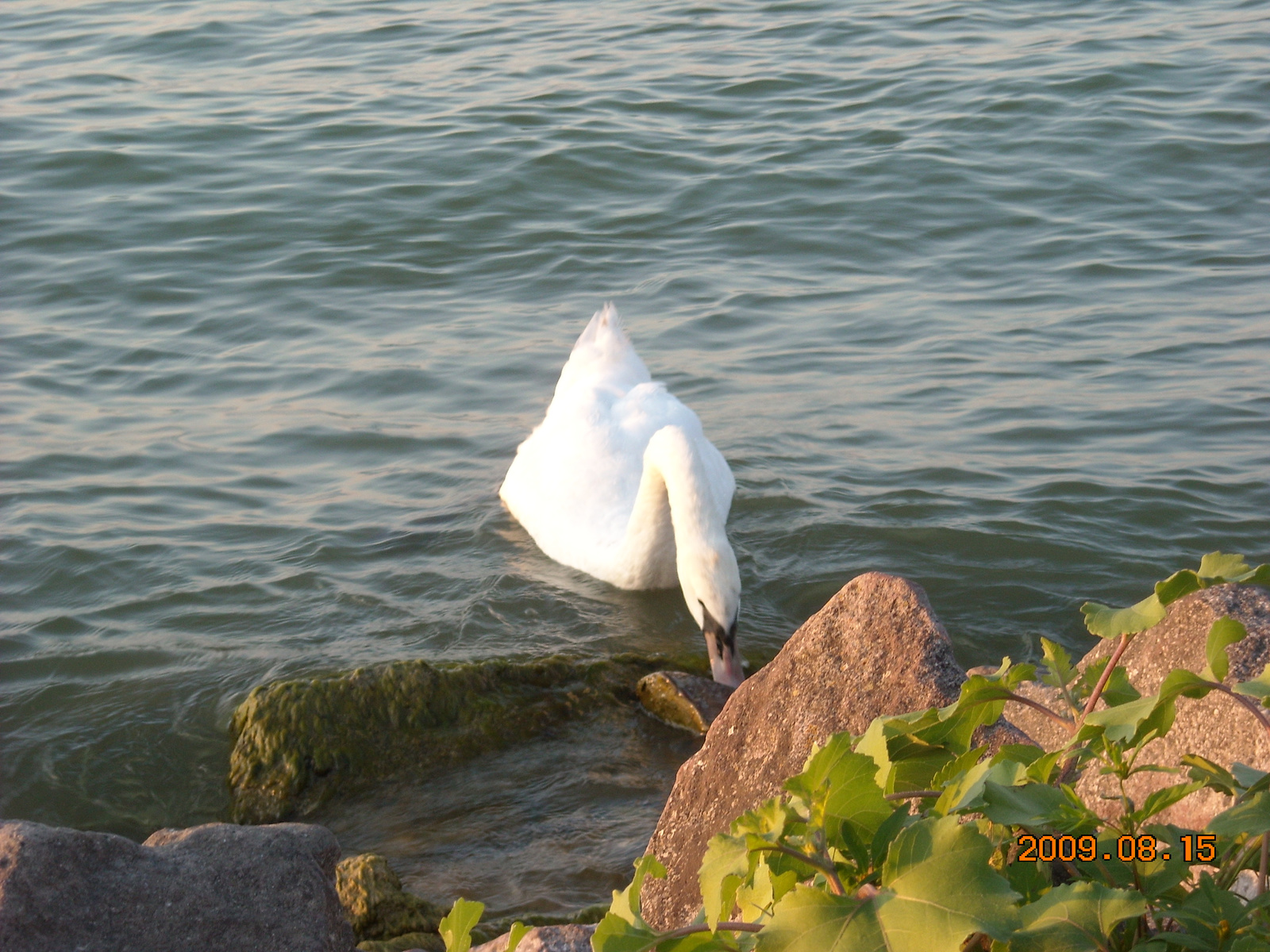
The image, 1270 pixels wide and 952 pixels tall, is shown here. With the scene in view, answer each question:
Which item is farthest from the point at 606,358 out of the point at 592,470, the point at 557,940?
the point at 557,940

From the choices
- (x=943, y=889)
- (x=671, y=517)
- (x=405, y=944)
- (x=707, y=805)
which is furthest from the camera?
(x=671, y=517)

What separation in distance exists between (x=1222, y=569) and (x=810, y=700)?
128cm

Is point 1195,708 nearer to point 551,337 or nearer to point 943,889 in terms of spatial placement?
point 943,889

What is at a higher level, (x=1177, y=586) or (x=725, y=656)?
(x=1177, y=586)

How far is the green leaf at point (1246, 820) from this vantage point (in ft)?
4.06

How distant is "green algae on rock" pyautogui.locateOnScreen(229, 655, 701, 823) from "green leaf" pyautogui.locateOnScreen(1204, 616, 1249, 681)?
356cm

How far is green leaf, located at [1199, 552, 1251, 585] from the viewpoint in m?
1.52

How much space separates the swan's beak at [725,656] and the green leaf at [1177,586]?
3.66m

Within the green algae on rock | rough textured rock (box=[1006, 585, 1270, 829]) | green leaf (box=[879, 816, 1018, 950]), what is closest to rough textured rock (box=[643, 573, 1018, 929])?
rough textured rock (box=[1006, 585, 1270, 829])

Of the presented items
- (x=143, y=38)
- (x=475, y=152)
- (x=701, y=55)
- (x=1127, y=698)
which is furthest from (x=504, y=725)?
(x=143, y=38)

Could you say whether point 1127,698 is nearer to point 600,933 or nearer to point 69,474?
point 600,933

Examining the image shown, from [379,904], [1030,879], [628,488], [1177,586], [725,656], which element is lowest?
[725,656]

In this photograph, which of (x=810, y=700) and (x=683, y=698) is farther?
(x=683, y=698)

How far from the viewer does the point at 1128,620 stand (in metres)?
1.46
